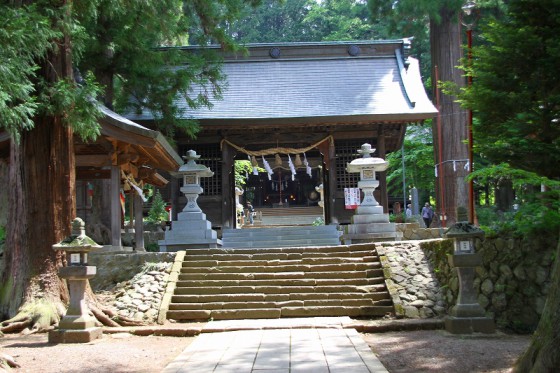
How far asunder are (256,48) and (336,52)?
9.72 ft

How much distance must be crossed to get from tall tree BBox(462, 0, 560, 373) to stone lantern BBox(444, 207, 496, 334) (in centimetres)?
167

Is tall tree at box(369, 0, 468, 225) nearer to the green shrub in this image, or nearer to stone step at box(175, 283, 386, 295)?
stone step at box(175, 283, 386, 295)

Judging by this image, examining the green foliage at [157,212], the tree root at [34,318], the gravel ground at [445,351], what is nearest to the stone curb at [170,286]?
the tree root at [34,318]

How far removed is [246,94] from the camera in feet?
63.2

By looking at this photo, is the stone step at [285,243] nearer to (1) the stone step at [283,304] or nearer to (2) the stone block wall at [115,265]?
(2) the stone block wall at [115,265]

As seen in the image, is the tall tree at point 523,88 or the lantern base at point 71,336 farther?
the tall tree at point 523,88

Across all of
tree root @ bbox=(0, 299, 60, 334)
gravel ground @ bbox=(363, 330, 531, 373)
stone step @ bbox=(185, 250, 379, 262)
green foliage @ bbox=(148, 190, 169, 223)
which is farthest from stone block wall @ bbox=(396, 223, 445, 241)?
tree root @ bbox=(0, 299, 60, 334)

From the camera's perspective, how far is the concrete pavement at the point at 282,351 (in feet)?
19.3

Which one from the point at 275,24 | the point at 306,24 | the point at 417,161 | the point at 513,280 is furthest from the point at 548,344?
the point at 275,24

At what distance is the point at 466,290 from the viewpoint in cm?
816

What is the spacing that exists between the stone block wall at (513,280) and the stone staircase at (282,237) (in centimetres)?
670

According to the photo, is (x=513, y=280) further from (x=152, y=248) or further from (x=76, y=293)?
(x=152, y=248)

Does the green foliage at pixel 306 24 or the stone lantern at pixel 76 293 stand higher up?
the green foliage at pixel 306 24

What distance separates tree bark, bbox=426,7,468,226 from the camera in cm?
1909
